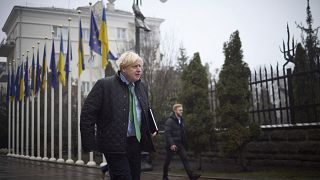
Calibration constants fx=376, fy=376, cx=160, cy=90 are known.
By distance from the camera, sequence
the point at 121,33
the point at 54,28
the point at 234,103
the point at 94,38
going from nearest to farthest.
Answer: the point at 234,103 → the point at 94,38 → the point at 54,28 → the point at 121,33

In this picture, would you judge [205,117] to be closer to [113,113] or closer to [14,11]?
[113,113]

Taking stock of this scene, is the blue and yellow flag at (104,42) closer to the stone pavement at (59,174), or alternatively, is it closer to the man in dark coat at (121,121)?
the stone pavement at (59,174)

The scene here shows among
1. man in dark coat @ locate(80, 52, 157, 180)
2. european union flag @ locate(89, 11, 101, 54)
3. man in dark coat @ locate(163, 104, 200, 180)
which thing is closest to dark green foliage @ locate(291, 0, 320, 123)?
man in dark coat @ locate(163, 104, 200, 180)

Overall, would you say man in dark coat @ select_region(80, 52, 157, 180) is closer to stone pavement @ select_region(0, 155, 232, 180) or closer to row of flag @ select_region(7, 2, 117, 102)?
stone pavement @ select_region(0, 155, 232, 180)

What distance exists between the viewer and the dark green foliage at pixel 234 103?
36.9ft

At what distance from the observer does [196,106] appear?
1317 centimetres

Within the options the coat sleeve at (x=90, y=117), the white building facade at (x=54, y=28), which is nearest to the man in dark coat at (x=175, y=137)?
the coat sleeve at (x=90, y=117)

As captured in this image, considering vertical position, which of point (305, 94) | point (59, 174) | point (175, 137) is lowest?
point (59, 174)

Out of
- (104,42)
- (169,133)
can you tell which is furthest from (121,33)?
(169,133)

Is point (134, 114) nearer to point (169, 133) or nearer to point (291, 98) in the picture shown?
point (169, 133)

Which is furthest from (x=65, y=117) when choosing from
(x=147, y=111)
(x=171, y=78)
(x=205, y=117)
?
(x=147, y=111)

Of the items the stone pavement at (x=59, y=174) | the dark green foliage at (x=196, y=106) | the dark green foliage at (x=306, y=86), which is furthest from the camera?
the dark green foliage at (x=196, y=106)

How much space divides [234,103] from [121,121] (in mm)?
8094

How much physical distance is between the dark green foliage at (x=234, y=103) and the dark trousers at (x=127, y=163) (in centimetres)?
742
